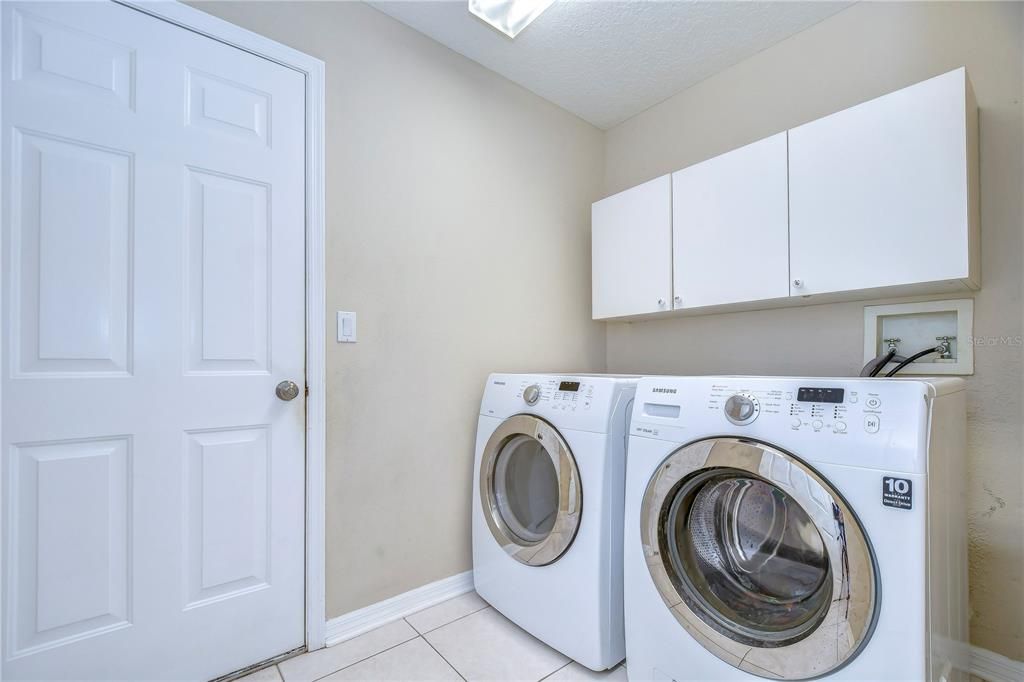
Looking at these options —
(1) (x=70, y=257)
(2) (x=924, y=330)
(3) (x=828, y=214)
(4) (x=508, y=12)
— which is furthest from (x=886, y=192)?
(1) (x=70, y=257)

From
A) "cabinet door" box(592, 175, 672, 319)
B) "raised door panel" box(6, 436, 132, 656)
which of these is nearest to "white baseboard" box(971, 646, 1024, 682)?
"cabinet door" box(592, 175, 672, 319)

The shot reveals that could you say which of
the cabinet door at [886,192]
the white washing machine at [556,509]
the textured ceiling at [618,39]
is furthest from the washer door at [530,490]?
the textured ceiling at [618,39]

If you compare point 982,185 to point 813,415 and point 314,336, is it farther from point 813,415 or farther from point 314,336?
point 314,336

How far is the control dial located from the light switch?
1.25 metres

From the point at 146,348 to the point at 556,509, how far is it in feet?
4.50

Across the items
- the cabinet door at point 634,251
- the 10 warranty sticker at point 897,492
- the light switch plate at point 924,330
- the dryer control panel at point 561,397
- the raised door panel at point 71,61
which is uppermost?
the raised door panel at point 71,61

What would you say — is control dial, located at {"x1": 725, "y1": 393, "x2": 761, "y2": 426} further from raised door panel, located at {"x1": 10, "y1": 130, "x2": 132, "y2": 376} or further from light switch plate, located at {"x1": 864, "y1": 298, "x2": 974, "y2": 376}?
raised door panel, located at {"x1": 10, "y1": 130, "x2": 132, "y2": 376}

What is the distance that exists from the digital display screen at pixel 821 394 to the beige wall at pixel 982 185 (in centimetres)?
86

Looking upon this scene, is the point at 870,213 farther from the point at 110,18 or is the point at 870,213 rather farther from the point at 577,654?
the point at 110,18

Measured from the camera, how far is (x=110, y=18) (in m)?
1.26

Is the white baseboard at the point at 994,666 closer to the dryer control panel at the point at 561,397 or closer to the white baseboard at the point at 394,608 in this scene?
the dryer control panel at the point at 561,397

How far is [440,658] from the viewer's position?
1496 mm

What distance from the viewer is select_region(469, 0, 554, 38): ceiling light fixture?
5.17ft

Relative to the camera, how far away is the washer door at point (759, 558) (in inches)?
37.4
